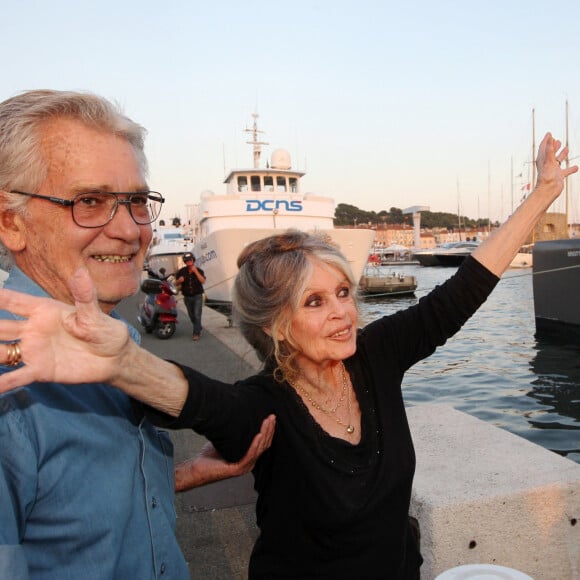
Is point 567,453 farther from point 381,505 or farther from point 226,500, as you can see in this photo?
point 381,505

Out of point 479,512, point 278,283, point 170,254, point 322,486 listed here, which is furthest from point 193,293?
point 170,254

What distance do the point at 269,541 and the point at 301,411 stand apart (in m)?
0.45

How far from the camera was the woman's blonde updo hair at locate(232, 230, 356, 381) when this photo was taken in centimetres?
206

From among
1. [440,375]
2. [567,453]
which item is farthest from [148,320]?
[567,453]

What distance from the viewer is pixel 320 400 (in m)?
2.07

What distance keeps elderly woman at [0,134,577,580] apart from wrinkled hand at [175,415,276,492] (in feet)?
0.09

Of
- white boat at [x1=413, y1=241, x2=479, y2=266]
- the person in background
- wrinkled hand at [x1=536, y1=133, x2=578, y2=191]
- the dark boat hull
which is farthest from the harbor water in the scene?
white boat at [x1=413, y1=241, x2=479, y2=266]

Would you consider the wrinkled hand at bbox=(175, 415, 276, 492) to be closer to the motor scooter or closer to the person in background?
the person in background

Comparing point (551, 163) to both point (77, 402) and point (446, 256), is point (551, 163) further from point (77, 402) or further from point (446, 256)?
point (446, 256)

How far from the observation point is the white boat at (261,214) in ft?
70.9

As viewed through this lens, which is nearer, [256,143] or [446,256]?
[256,143]

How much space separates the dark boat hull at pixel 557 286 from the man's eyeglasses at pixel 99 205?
13617 millimetres

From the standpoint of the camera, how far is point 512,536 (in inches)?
103

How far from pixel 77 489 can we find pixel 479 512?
1.97 metres
